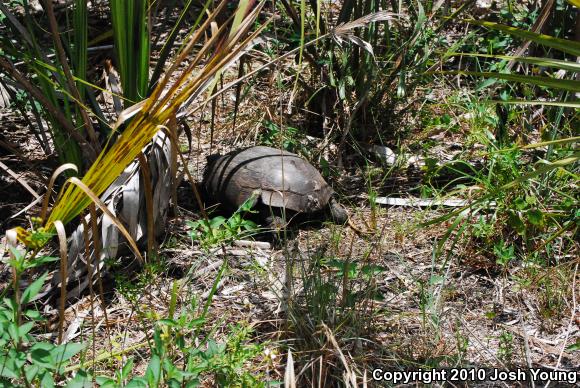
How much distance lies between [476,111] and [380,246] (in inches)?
51.0

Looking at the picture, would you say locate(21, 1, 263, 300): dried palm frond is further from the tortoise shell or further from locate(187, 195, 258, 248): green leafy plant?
the tortoise shell

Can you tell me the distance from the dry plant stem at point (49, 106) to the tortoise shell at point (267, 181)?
0.86m

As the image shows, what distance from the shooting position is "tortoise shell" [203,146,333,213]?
11.9ft

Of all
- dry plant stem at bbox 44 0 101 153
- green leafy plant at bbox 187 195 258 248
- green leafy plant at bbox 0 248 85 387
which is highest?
dry plant stem at bbox 44 0 101 153

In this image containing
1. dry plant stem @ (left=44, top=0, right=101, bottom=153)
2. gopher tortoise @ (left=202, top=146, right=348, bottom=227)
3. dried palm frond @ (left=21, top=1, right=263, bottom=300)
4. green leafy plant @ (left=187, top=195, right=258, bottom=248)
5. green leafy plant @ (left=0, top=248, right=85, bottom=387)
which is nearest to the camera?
green leafy plant @ (left=0, top=248, right=85, bottom=387)

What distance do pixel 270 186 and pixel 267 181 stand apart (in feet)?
0.11

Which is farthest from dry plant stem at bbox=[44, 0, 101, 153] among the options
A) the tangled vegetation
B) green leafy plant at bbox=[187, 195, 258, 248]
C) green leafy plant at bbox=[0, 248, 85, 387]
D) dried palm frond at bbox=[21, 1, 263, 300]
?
green leafy plant at bbox=[0, 248, 85, 387]

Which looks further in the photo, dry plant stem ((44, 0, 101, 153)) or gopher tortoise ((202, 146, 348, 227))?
gopher tortoise ((202, 146, 348, 227))

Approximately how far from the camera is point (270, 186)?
3.73 meters

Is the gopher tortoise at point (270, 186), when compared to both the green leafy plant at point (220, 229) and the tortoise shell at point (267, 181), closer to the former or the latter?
the tortoise shell at point (267, 181)

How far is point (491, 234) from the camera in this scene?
3.29m

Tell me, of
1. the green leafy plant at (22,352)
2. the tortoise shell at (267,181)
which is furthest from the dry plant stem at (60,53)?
the tortoise shell at (267,181)

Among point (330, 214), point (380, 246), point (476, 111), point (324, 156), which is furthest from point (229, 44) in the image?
point (476, 111)

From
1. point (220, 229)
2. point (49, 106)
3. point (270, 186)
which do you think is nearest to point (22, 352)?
point (49, 106)
